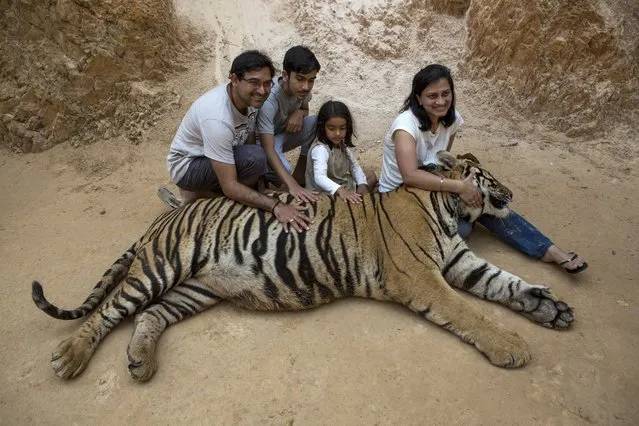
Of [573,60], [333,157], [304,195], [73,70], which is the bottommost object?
[304,195]

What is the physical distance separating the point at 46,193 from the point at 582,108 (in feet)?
18.3

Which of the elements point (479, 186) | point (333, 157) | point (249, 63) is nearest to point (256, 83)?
point (249, 63)

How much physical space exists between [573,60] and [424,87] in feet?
8.71

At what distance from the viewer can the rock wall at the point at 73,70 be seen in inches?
192

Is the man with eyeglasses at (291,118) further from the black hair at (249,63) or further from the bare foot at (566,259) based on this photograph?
the bare foot at (566,259)

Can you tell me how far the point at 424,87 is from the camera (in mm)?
3221

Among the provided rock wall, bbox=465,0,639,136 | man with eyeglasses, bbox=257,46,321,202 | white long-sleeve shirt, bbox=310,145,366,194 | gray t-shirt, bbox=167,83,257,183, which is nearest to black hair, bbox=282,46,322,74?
man with eyeglasses, bbox=257,46,321,202

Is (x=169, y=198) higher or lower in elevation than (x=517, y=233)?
lower

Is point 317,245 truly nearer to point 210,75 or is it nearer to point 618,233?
point 618,233

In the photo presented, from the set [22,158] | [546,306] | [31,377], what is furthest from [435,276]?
[22,158]

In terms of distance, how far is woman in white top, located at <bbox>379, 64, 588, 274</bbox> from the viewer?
3146mm

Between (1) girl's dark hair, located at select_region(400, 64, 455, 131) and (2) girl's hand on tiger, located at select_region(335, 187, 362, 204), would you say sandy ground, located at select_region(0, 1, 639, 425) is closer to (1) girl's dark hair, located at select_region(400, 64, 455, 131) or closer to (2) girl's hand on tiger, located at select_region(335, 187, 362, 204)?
(2) girl's hand on tiger, located at select_region(335, 187, 362, 204)

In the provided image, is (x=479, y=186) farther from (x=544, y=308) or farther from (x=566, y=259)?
(x=544, y=308)

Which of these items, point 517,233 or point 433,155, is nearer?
point 517,233
